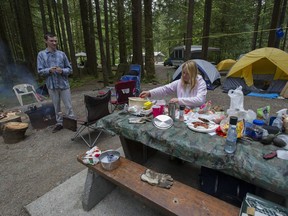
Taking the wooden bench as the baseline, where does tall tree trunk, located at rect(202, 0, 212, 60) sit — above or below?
above

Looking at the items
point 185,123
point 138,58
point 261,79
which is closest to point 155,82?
point 138,58

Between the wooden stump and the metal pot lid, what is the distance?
2.79 m

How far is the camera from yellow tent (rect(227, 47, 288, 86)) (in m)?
5.39

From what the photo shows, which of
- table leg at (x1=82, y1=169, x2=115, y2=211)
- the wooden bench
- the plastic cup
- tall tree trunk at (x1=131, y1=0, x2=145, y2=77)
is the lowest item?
table leg at (x1=82, y1=169, x2=115, y2=211)

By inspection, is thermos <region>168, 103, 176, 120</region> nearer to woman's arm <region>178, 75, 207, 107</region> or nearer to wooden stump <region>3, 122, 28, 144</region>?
woman's arm <region>178, 75, 207, 107</region>

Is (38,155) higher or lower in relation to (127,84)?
lower

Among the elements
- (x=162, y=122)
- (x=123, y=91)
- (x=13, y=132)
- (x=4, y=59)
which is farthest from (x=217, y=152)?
(x=4, y=59)

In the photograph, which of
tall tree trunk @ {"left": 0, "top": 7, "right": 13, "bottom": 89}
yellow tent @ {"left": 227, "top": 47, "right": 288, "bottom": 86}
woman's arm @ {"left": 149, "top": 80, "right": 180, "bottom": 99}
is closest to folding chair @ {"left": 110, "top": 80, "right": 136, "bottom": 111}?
woman's arm @ {"left": 149, "top": 80, "right": 180, "bottom": 99}

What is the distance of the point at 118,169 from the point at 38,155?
189 cm

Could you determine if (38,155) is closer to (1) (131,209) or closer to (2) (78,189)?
(2) (78,189)

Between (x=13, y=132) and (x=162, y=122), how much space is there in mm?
2939

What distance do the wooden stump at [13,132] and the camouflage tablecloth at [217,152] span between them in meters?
2.49

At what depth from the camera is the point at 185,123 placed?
168cm

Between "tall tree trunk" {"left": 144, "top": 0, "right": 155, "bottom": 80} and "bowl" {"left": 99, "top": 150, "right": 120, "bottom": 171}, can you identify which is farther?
"tall tree trunk" {"left": 144, "top": 0, "right": 155, "bottom": 80}
